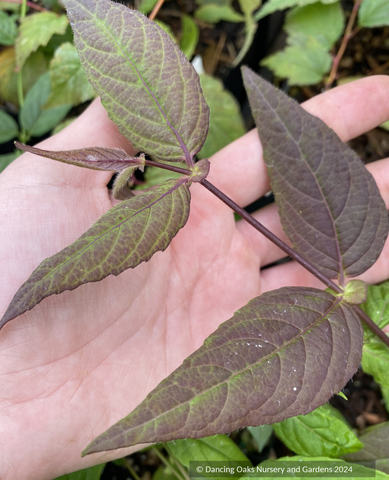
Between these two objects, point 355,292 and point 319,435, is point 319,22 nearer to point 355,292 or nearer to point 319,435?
point 355,292

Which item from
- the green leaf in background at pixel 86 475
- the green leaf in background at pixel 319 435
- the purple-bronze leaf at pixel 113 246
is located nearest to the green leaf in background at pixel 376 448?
the green leaf in background at pixel 319 435

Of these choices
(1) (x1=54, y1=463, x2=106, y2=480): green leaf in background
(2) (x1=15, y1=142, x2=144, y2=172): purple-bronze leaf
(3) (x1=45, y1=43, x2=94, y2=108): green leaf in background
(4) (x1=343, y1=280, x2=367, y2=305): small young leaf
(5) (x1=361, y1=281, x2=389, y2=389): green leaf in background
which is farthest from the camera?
(3) (x1=45, y1=43, x2=94, y2=108): green leaf in background

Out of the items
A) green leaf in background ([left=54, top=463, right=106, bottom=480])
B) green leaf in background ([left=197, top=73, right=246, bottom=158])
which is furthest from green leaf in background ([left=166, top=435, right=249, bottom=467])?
green leaf in background ([left=197, top=73, right=246, bottom=158])

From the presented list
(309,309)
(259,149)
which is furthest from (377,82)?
(309,309)

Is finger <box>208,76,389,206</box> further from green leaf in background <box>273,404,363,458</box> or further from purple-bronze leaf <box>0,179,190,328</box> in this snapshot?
green leaf in background <box>273,404,363,458</box>

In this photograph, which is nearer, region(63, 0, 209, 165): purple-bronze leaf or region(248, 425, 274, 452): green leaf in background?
region(63, 0, 209, 165): purple-bronze leaf

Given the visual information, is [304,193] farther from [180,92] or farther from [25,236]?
[25,236]

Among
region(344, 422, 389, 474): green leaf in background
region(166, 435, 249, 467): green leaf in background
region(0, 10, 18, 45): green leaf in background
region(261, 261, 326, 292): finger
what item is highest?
region(0, 10, 18, 45): green leaf in background
